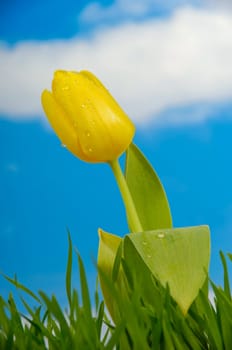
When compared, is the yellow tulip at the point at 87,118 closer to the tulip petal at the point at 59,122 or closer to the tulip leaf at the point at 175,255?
the tulip petal at the point at 59,122

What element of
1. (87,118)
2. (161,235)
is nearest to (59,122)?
(87,118)

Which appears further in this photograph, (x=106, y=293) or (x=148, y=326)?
(x=106, y=293)

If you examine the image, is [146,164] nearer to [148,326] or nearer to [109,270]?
[109,270]

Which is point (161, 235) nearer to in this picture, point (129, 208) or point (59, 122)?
point (129, 208)

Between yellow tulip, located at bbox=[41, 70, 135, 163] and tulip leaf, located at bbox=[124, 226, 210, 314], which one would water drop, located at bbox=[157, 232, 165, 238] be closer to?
tulip leaf, located at bbox=[124, 226, 210, 314]

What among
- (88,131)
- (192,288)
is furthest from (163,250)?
(88,131)

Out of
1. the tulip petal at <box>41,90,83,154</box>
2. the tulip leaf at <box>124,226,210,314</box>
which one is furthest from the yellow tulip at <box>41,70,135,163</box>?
the tulip leaf at <box>124,226,210,314</box>

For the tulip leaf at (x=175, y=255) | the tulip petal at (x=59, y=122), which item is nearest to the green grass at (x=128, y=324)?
the tulip leaf at (x=175, y=255)
